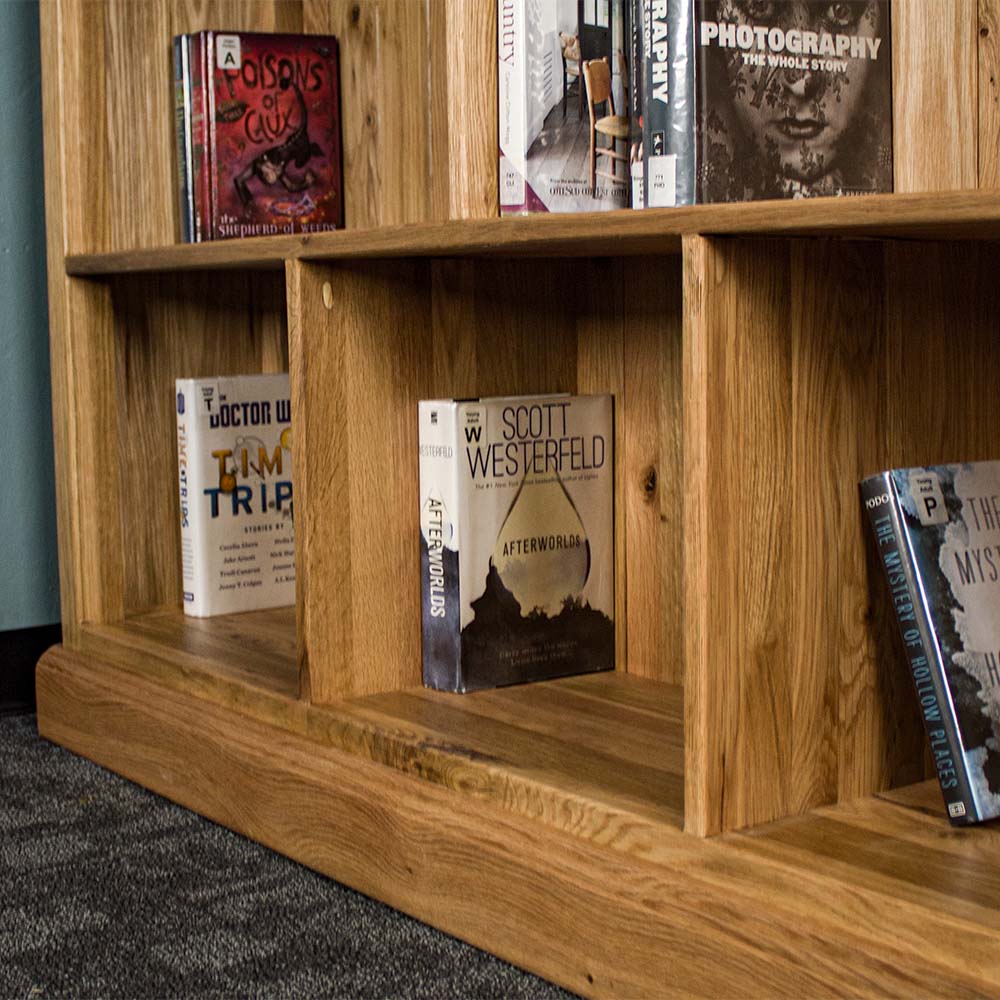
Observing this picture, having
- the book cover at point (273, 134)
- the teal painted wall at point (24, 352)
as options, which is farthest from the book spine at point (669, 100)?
the teal painted wall at point (24, 352)

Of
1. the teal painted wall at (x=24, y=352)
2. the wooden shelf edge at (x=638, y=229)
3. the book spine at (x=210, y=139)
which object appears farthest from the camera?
the teal painted wall at (x=24, y=352)

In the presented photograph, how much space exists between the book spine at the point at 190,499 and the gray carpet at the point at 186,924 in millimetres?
353

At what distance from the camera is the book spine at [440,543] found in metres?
1.34

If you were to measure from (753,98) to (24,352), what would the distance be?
106cm

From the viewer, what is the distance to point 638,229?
961 millimetres

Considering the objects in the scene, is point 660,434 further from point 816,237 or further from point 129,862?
point 129,862

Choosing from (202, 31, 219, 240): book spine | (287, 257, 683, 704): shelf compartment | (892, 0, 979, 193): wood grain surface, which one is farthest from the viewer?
(202, 31, 219, 240): book spine

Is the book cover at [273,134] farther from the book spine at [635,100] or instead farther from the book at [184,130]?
the book spine at [635,100]

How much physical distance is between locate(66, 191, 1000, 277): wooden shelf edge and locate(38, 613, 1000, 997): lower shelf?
378mm

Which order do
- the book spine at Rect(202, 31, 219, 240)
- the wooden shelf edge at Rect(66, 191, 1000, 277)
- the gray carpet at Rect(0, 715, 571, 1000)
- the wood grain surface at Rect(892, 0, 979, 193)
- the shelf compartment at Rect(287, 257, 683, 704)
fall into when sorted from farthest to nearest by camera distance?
1. the book spine at Rect(202, 31, 219, 240)
2. the shelf compartment at Rect(287, 257, 683, 704)
3. the wood grain surface at Rect(892, 0, 979, 193)
4. the gray carpet at Rect(0, 715, 571, 1000)
5. the wooden shelf edge at Rect(66, 191, 1000, 277)

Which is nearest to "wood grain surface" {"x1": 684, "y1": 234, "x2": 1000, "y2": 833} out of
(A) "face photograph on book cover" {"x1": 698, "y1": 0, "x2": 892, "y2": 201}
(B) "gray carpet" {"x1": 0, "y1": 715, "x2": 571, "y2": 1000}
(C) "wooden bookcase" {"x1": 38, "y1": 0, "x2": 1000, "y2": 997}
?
Result: (C) "wooden bookcase" {"x1": 38, "y1": 0, "x2": 1000, "y2": 997}

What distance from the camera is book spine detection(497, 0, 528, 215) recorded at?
3.89ft

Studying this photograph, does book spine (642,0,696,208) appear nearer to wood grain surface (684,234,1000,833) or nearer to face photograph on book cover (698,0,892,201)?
face photograph on book cover (698,0,892,201)

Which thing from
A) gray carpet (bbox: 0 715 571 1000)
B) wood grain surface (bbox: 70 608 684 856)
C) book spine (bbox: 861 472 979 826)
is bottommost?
gray carpet (bbox: 0 715 571 1000)
